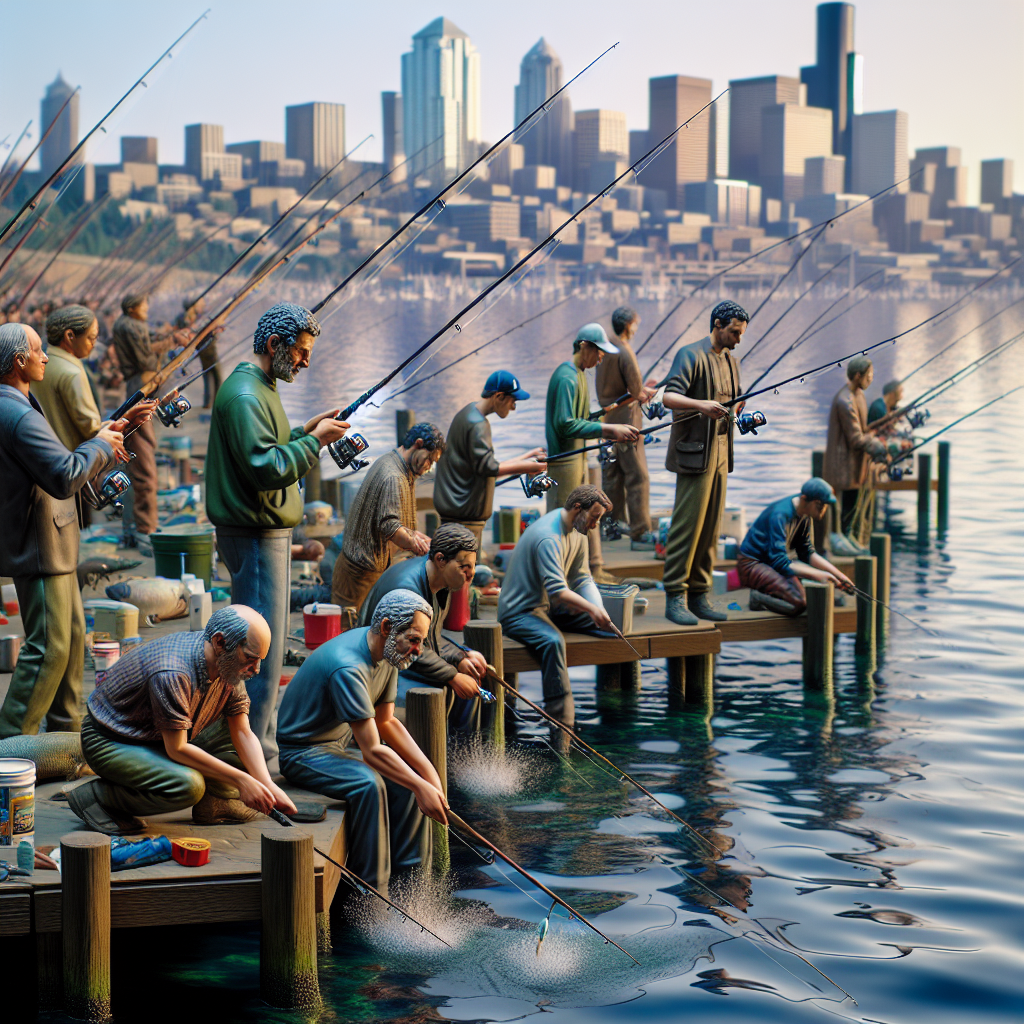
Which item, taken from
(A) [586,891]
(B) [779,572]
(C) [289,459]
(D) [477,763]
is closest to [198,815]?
(C) [289,459]

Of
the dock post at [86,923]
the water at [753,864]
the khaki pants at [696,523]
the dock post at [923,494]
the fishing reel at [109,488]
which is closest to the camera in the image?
the dock post at [86,923]

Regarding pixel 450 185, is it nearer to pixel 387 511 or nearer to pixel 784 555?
pixel 387 511

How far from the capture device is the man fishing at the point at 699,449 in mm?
8547

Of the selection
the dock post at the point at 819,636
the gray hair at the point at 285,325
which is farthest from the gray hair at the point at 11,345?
the dock post at the point at 819,636

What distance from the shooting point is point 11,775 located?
488 centimetres

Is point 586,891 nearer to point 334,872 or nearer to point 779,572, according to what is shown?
point 334,872

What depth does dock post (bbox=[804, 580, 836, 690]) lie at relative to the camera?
9289mm

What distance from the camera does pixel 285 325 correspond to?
5.67 metres

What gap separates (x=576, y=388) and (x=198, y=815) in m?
4.49

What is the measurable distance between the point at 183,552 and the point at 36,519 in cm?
361

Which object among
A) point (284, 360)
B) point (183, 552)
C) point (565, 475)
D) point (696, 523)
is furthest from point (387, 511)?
point (183, 552)

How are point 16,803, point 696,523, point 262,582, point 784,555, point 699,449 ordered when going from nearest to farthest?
point 16,803 < point 262,582 < point 699,449 < point 696,523 < point 784,555

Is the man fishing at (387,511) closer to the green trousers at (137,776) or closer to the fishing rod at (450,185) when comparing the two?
the fishing rod at (450,185)

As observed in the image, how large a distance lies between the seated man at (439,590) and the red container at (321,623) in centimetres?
116
